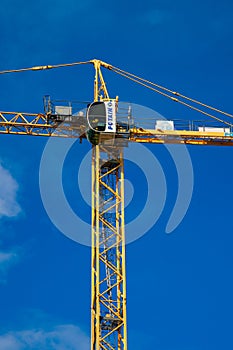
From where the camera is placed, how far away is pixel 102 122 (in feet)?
238

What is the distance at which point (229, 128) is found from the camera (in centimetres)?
7812

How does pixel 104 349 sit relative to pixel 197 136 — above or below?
below

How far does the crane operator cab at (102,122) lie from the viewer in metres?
72.2

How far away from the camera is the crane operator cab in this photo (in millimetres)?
72188

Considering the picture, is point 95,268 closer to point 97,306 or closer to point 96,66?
point 97,306

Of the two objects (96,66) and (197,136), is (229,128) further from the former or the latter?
(96,66)

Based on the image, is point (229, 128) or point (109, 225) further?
point (229, 128)

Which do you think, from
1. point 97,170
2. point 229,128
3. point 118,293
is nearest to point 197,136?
point 229,128

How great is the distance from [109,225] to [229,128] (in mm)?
13123

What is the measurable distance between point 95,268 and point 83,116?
1109cm

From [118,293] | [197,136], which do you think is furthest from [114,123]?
[118,293]

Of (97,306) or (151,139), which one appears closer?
(97,306)

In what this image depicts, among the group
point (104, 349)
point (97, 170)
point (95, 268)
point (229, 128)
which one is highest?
point (229, 128)

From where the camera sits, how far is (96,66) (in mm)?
78062
